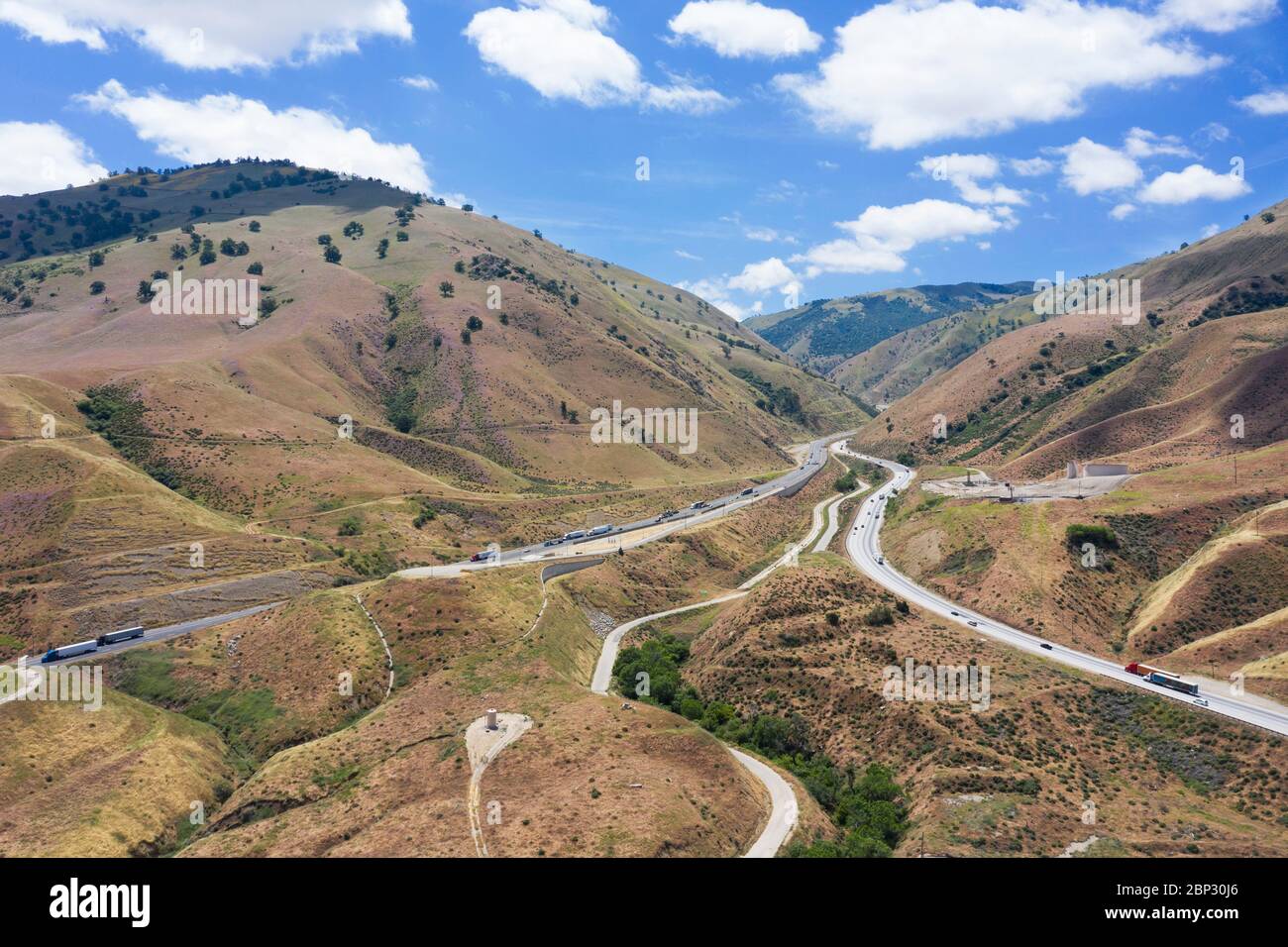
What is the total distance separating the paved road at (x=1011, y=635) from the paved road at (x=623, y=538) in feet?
73.1

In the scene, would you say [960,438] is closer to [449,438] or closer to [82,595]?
[449,438]

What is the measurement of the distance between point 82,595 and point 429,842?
2054 inches

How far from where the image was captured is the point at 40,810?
45.6 m

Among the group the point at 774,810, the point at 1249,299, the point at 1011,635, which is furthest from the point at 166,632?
the point at 1249,299

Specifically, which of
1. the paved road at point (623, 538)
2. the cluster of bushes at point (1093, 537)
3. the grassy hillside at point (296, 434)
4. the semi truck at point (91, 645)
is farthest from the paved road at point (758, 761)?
the semi truck at point (91, 645)

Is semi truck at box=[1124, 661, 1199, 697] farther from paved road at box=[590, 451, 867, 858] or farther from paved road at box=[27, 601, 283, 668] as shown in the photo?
paved road at box=[27, 601, 283, 668]

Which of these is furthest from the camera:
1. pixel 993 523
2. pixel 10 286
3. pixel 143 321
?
pixel 10 286

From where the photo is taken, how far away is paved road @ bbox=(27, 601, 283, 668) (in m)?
62.1

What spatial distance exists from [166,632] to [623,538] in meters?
57.4

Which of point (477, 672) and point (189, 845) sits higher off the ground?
point (477, 672)

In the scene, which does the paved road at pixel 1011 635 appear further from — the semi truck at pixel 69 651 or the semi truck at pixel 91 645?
the semi truck at pixel 69 651

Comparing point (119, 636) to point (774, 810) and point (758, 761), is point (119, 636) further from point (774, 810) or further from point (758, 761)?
point (774, 810)

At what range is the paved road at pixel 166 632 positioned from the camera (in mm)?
62094
